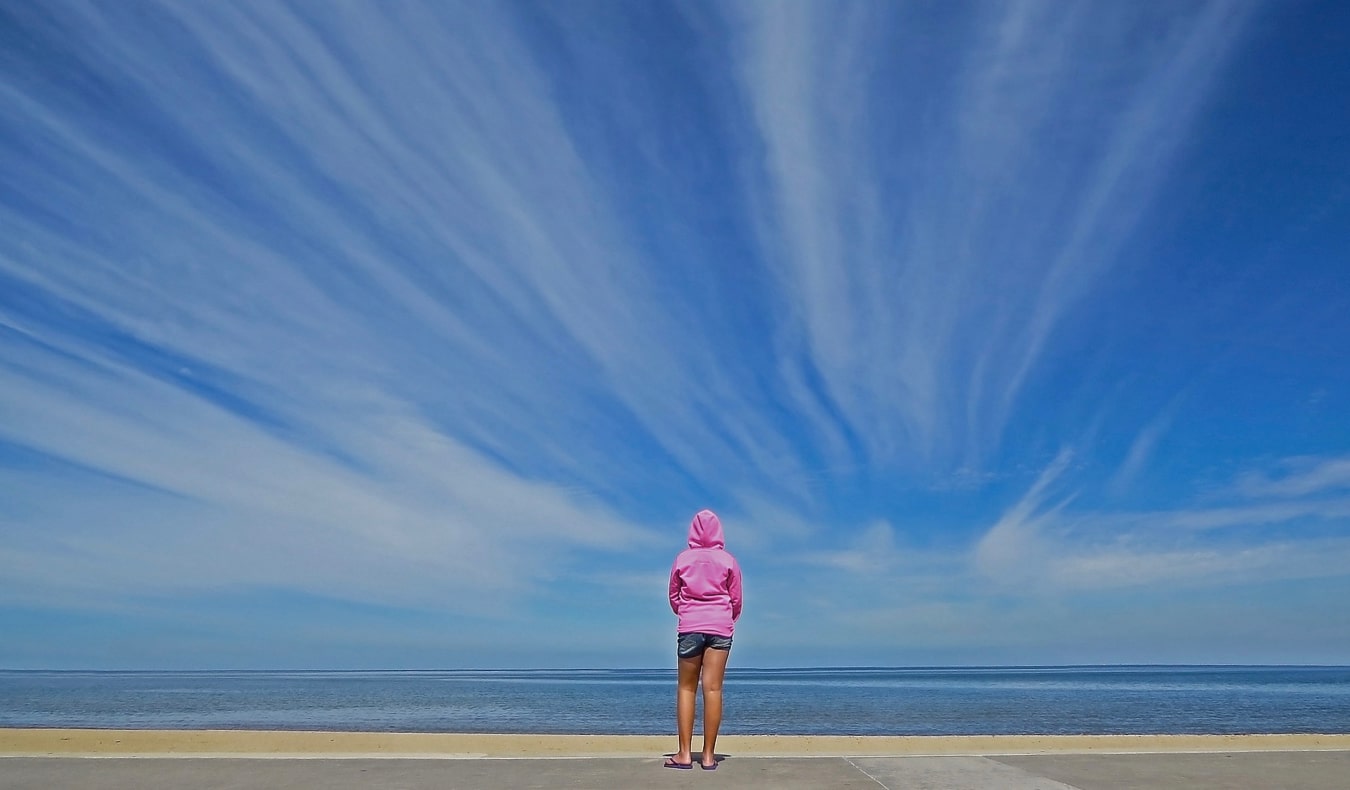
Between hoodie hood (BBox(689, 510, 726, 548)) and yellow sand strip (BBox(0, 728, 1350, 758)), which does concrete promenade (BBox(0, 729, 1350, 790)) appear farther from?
hoodie hood (BBox(689, 510, 726, 548))

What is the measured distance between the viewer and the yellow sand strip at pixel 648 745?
670cm

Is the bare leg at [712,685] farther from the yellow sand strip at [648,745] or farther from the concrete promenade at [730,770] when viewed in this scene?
the yellow sand strip at [648,745]

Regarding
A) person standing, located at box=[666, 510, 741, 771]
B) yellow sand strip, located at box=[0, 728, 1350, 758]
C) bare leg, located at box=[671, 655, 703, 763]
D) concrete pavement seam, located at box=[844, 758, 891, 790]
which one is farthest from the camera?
yellow sand strip, located at box=[0, 728, 1350, 758]

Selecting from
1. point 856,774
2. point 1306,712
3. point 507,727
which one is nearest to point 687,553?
point 856,774

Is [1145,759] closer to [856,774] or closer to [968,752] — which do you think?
[968,752]

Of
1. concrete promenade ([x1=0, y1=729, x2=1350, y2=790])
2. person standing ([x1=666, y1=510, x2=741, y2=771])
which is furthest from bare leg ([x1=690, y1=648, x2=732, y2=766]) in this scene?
concrete promenade ([x1=0, y1=729, x2=1350, y2=790])

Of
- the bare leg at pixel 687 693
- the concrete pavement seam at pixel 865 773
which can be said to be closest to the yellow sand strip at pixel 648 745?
the concrete pavement seam at pixel 865 773

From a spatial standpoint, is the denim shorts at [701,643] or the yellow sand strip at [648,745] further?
the yellow sand strip at [648,745]

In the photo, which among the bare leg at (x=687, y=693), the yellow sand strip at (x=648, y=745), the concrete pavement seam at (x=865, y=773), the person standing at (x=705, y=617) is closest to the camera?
the concrete pavement seam at (x=865, y=773)

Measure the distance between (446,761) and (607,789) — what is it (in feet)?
5.49

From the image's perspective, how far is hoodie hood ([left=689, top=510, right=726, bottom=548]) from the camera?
6.58 m

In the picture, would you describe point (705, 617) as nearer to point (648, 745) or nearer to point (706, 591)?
point (706, 591)

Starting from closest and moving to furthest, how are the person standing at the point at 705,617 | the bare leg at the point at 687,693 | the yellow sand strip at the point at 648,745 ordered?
1. the bare leg at the point at 687,693
2. the person standing at the point at 705,617
3. the yellow sand strip at the point at 648,745

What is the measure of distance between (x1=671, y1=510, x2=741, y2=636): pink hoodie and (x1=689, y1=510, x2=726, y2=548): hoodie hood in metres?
0.07
